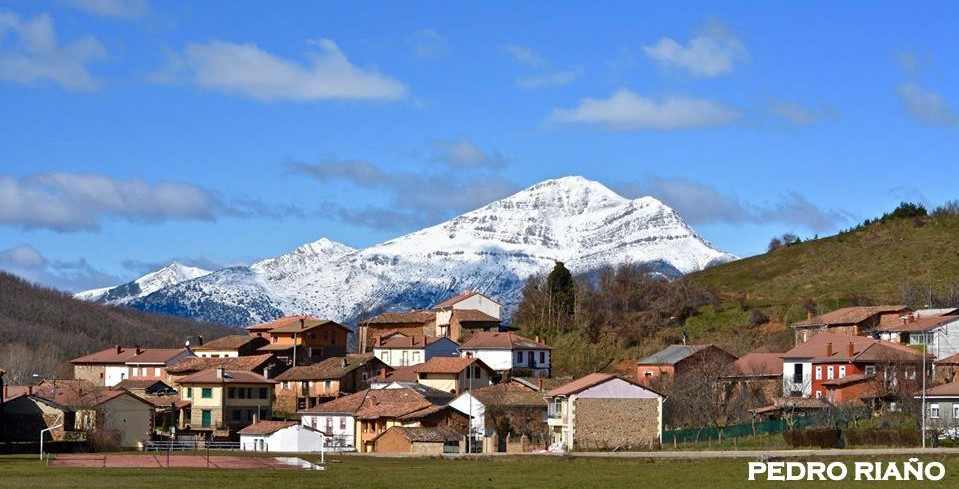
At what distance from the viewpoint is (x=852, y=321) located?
353ft

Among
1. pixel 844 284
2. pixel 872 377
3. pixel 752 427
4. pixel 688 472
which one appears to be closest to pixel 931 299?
pixel 844 284

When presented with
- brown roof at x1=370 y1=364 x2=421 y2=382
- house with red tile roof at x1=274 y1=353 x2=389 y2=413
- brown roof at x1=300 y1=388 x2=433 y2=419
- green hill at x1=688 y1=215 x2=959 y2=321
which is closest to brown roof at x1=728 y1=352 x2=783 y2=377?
green hill at x1=688 y1=215 x2=959 y2=321

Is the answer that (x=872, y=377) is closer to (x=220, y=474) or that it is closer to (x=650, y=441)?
(x=650, y=441)

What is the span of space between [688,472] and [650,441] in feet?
73.2

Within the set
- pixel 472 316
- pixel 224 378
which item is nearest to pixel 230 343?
pixel 472 316

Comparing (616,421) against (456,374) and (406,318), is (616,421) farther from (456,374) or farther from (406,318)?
(406,318)

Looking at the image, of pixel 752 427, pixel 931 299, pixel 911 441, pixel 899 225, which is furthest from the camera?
pixel 899 225

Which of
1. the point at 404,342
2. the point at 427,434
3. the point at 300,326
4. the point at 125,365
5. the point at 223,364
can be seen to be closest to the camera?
the point at 427,434

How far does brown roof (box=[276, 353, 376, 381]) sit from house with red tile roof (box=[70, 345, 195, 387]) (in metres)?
15.7

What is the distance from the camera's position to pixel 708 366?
328 feet

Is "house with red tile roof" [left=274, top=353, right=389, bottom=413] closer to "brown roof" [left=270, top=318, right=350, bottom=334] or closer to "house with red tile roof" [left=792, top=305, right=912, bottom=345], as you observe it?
"brown roof" [left=270, top=318, right=350, bottom=334]

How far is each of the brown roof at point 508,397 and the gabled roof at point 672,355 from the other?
34.3ft

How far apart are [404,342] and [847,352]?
1566 inches

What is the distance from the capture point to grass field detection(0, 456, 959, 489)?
56.1 m
